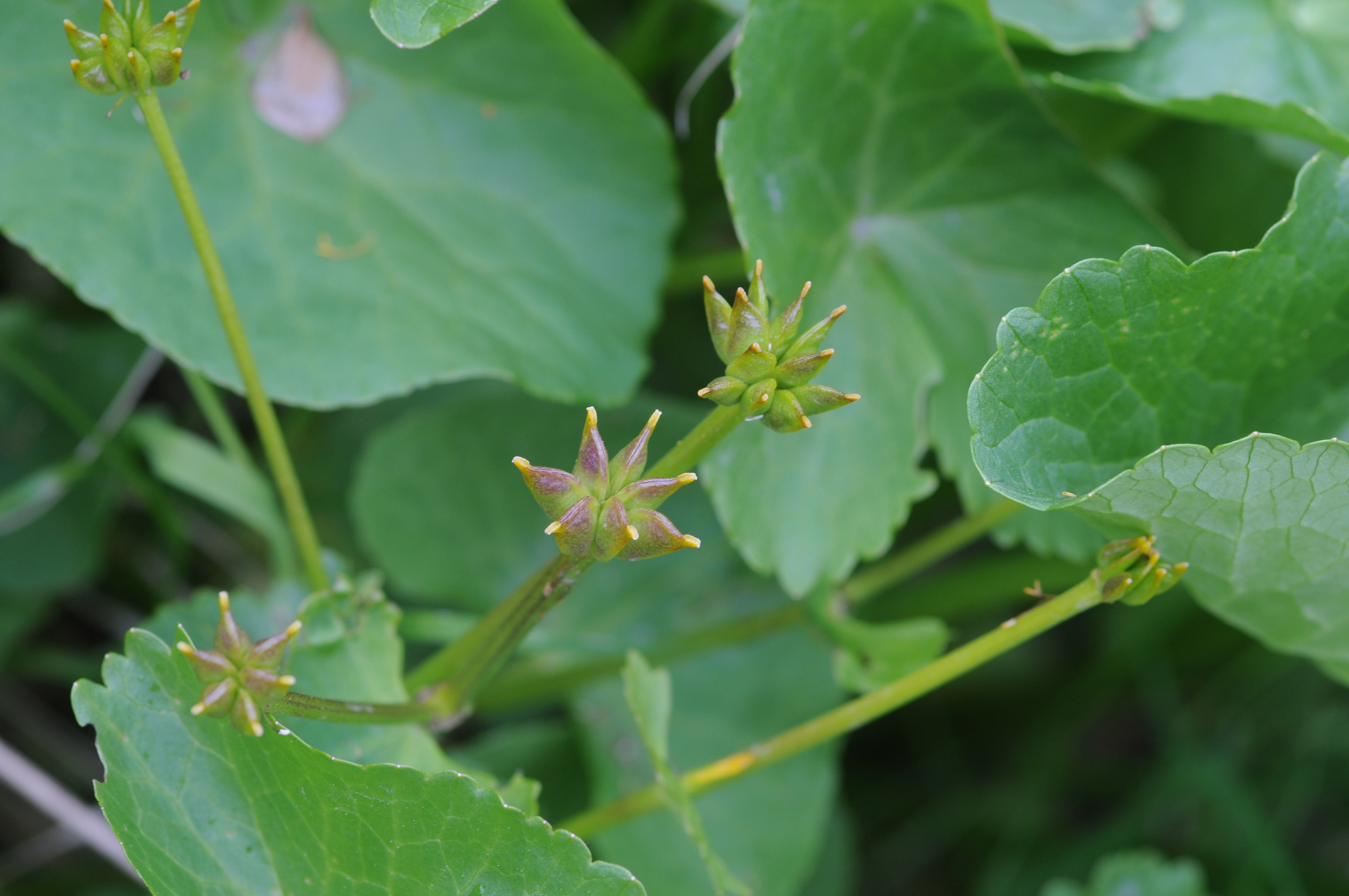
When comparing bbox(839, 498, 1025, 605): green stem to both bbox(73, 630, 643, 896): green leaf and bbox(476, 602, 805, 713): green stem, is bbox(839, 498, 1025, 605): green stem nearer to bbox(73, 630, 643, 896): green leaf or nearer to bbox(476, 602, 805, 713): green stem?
bbox(476, 602, 805, 713): green stem

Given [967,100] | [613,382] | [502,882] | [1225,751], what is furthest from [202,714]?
[1225,751]

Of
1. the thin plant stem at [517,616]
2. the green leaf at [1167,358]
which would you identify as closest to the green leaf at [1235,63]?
the green leaf at [1167,358]

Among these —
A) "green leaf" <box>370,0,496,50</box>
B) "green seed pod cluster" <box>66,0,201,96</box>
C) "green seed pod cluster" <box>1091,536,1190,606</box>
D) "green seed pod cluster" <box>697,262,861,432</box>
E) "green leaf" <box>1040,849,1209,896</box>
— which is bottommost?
"green leaf" <box>1040,849,1209,896</box>

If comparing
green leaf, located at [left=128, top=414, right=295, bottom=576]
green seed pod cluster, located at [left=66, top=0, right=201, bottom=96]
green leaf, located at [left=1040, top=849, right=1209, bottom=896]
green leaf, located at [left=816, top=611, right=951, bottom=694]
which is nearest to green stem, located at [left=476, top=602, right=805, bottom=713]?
green leaf, located at [left=816, top=611, right=951, bottom=694]

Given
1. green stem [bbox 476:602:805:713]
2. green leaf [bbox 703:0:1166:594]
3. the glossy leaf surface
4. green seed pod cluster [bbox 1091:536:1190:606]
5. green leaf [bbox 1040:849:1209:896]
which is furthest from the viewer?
green leaf [bbox 1040:849:1209:896]

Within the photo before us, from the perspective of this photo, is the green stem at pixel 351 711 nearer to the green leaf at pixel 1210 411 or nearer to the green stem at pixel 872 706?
the green stem at pixel 872 706

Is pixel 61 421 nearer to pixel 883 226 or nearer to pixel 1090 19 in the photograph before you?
pixel 883 226

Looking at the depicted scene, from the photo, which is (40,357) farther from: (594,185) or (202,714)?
(202,714)
